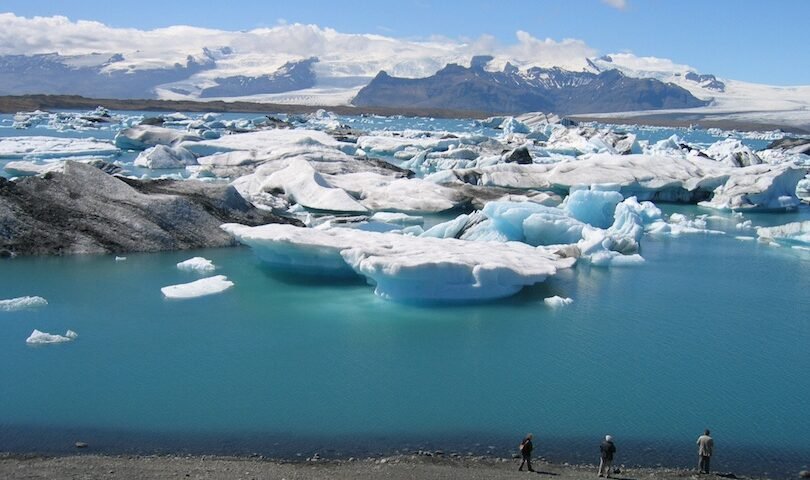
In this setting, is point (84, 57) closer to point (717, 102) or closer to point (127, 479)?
point (717, 102)

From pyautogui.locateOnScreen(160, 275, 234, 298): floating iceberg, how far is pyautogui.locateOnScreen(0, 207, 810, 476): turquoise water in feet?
0.49

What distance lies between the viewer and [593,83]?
146375 millimetres

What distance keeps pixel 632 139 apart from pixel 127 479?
85.9 ft

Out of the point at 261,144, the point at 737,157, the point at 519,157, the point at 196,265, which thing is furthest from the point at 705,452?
the point at 261,144

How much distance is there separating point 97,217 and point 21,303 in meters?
3.14

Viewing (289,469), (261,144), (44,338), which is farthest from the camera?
(261,144)

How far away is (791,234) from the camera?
45.5 ft

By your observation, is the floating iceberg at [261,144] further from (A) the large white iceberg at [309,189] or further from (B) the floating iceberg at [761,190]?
(B) the floating iceberg at [761,190]

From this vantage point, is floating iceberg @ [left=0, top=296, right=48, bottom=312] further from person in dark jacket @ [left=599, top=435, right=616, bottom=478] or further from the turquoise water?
person in dark jacket @ [left=599, top=435, right=616, bottom=478]

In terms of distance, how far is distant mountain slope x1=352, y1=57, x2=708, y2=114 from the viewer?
123375mm

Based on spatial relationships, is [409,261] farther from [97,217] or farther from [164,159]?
[164,159]

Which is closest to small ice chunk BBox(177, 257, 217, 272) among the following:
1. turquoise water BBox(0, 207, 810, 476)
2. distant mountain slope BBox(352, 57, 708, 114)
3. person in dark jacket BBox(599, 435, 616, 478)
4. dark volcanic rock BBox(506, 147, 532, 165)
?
turquoise water BBox(0, 207, 810, 476)

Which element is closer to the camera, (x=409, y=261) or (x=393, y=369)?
(x=393, y=369)

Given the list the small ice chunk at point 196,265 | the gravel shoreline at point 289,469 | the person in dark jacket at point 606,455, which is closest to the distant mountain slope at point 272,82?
the small ice chunk at point 196,265
